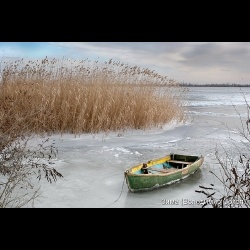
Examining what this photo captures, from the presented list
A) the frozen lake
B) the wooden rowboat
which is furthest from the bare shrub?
the wooden rowboat

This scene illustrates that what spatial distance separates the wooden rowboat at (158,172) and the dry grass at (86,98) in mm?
1242

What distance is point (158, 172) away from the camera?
265 cm

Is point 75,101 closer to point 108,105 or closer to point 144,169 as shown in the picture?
point 108,105

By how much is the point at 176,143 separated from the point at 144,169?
1.38 metres

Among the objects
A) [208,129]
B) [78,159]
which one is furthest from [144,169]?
[208,129]

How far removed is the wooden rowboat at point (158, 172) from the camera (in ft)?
7.34

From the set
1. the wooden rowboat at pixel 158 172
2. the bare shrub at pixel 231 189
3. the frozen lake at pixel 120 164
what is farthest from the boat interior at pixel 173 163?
the bare shrub at pixel 231 189

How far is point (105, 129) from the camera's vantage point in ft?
13.2

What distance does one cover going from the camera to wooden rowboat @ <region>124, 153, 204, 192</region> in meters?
2.24

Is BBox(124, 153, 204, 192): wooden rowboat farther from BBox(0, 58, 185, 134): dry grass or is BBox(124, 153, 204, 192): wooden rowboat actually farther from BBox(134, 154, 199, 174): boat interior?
BBox(0, 58, 185, 134): dry grass

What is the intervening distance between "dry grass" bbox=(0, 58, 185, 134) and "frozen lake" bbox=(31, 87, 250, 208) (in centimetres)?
15
